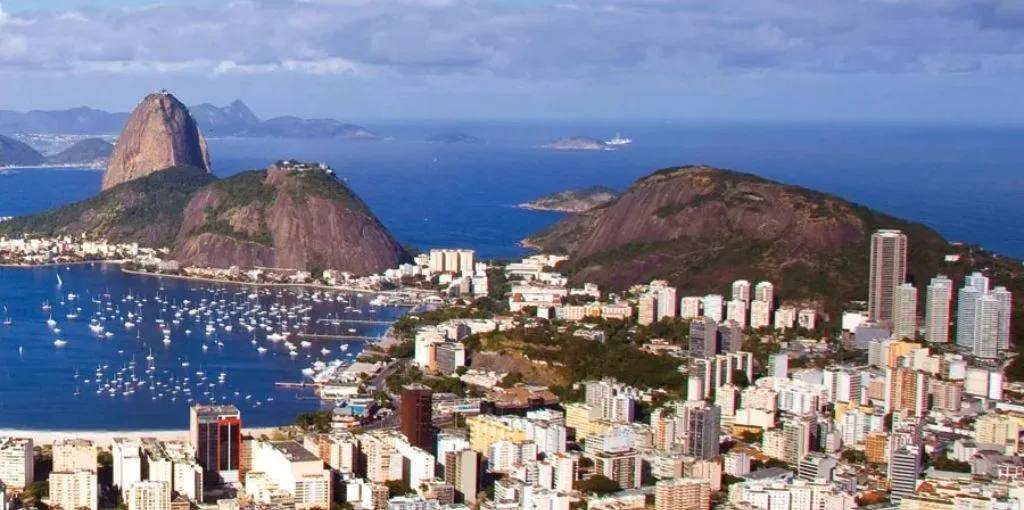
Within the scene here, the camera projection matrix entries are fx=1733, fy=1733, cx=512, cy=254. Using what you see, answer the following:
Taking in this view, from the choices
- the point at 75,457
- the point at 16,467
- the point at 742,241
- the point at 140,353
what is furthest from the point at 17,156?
the point at 75,457

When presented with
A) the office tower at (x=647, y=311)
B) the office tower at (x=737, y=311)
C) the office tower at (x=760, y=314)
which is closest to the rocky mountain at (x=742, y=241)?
the office tower at (x=760, y=314)

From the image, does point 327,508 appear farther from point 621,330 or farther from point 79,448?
point 621,330

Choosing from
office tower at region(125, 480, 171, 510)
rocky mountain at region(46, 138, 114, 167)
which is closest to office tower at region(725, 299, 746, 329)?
office tower at region(125, 480, 171, 510)

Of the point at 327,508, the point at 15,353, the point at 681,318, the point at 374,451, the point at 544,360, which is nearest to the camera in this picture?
the point at 327,508

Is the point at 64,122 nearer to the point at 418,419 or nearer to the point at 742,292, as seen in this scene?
the point at 742,292

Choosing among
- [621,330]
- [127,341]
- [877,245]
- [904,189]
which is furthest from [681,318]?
[904,189]
